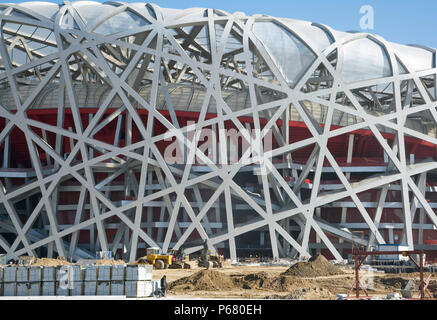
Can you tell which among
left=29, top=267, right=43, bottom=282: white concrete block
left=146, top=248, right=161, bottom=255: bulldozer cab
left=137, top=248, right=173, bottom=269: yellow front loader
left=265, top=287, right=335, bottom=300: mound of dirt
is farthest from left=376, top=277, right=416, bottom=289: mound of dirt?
left=29, top=267, right=43, bottom=282: white concrete block

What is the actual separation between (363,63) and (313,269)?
1844cm

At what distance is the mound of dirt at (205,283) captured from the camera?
104 feet

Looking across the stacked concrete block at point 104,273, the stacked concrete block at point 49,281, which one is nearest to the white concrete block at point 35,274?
the stacked concrete block at point 49,281

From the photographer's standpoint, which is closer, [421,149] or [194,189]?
[194,189]

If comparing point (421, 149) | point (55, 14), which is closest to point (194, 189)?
point (55, 14)

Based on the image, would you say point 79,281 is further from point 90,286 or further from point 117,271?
point 117,271

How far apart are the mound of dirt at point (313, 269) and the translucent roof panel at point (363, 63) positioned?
52.7 ft

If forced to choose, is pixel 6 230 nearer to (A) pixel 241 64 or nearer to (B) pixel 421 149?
(A) pixel 241 64

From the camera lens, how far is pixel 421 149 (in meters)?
57.3

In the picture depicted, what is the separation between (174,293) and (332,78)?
25166mm

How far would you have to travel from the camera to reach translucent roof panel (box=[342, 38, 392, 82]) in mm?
51188

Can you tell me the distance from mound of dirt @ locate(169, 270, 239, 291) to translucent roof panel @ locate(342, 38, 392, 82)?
897 inches

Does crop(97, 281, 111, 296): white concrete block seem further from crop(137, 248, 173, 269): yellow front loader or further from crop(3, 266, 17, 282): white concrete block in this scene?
crop(137, 248, 173, 269): yellow front loader

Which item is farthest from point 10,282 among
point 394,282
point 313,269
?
point 394,282
